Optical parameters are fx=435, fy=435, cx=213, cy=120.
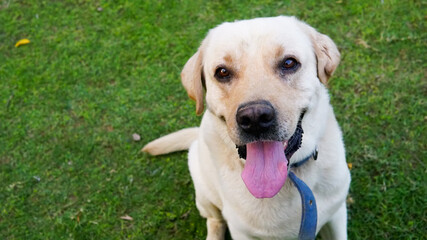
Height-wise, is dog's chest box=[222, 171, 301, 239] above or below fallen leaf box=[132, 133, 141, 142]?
above

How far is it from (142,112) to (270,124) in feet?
8.37

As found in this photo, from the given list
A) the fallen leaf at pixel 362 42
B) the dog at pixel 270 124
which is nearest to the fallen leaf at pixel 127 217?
the dog at pixel 270 124

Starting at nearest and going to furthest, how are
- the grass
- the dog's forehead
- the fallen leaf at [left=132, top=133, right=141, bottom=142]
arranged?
the dog's forehead
the grass
the fallen leaf at [left=132, top=133, right=141, bottom=142]

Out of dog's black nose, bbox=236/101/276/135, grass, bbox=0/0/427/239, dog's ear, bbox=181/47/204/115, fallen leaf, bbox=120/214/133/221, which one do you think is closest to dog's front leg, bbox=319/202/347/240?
grass, bbox=0/0/427/239

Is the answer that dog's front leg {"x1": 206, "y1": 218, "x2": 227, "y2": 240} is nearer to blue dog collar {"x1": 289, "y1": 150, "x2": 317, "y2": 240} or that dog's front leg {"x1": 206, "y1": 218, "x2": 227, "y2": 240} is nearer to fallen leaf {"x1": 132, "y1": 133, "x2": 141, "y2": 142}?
blue dog collar {"x1": 289, "y1": 150, "x2": 317, "y2": 240}

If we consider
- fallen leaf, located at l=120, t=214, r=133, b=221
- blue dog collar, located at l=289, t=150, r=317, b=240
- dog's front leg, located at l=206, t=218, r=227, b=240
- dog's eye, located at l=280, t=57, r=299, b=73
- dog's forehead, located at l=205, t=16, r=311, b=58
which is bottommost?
fallen leaf, located at l=120, t=214, r=133, b=221

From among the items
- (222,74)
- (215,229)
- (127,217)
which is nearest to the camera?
(222,74)

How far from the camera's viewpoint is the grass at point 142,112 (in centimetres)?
365

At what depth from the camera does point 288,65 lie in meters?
2.34

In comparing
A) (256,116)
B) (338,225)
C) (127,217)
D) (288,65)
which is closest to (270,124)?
(256,116)

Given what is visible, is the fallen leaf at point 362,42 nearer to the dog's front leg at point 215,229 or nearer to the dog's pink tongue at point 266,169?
the dog's front leg at point 215,229

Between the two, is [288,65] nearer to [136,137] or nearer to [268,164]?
[268,164]

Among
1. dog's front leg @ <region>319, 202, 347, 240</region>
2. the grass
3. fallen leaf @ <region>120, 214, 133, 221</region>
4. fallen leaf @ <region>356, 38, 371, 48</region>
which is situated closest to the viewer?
dog's front leg @ <region>319, 202, 347, 240</region>

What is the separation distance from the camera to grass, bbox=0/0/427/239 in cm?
365
